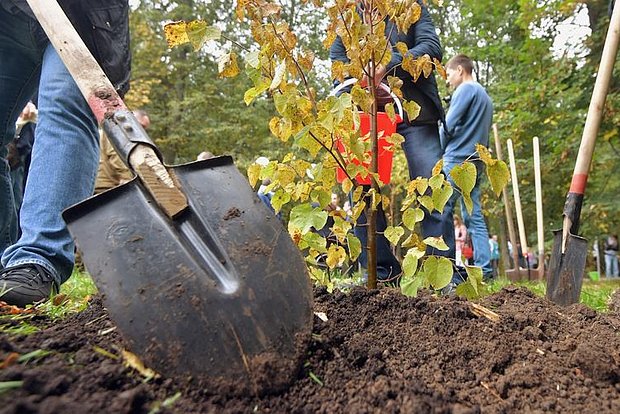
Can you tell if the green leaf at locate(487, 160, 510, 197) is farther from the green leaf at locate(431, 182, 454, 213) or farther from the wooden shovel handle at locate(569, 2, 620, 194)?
the wooden shovel handle at locate(569, 2, 620, 194)

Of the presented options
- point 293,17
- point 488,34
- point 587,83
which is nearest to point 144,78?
point 293,17

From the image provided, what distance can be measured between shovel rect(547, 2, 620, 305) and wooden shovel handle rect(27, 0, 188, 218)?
1708 millimetres

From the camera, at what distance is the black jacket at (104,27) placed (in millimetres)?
1917

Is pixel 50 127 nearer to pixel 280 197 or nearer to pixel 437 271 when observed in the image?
pixel 280 197

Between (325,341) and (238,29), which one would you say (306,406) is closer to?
(325,341)

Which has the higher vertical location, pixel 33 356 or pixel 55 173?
pixel 55 173

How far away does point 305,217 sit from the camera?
→ 4.85ft

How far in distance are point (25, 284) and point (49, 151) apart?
0.51 meters

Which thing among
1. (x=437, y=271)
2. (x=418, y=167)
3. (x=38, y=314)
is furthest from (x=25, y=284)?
(x=418, y=167)

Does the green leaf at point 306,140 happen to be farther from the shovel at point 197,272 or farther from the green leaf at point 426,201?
the green leaf at point 426,201

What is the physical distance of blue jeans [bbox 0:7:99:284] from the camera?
1670mm

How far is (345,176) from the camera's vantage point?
168cm

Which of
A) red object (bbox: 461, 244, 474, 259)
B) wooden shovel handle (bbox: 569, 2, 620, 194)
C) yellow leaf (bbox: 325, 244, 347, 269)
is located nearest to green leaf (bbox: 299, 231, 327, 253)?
yellow leaf (bbox: 325, 244, 347, 269)

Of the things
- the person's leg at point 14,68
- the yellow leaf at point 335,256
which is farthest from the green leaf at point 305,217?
the person's leg at point 14,68
